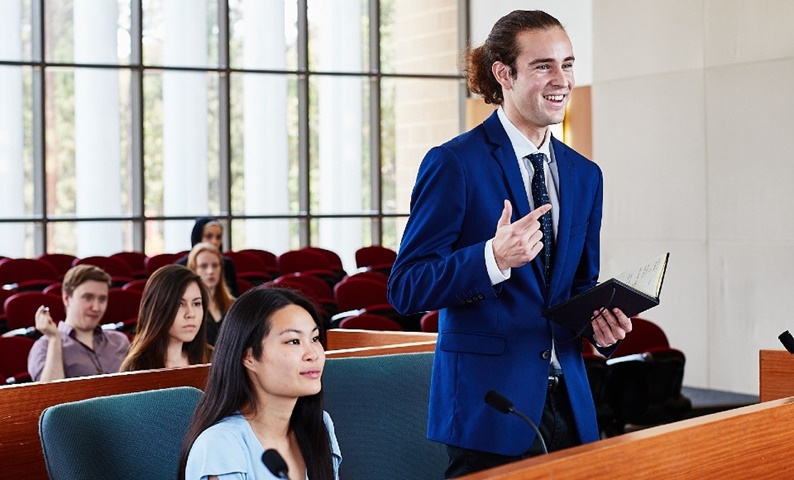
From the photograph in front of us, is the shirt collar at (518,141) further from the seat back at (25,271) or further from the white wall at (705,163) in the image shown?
the seat back at (25,271)

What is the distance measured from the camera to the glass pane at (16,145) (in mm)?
11484

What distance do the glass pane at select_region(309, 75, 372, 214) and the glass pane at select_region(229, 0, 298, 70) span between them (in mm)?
564

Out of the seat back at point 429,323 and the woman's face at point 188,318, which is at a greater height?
the woman's face at point 188,318

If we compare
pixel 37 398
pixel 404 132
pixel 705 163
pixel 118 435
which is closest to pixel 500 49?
pixel 118 435

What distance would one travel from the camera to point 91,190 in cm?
1182

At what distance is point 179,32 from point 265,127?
4.51ft

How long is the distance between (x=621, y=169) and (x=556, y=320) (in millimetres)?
8404

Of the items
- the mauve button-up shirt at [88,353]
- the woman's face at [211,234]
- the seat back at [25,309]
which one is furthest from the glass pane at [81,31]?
the mauve button-up shirt at [88,353]

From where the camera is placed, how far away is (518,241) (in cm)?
201

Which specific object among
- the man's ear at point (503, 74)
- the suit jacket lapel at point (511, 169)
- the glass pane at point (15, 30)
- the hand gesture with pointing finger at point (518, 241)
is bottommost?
the hand gesture with pointing finger at point (518, 241)

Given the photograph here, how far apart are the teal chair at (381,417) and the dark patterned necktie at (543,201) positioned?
1.02 m

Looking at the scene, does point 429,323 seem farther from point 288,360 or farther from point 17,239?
point 17,239

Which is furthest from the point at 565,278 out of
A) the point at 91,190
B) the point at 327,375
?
the point at 91,190

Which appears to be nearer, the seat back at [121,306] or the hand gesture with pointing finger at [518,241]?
the hand gesture with pointing finger at [518,241]
